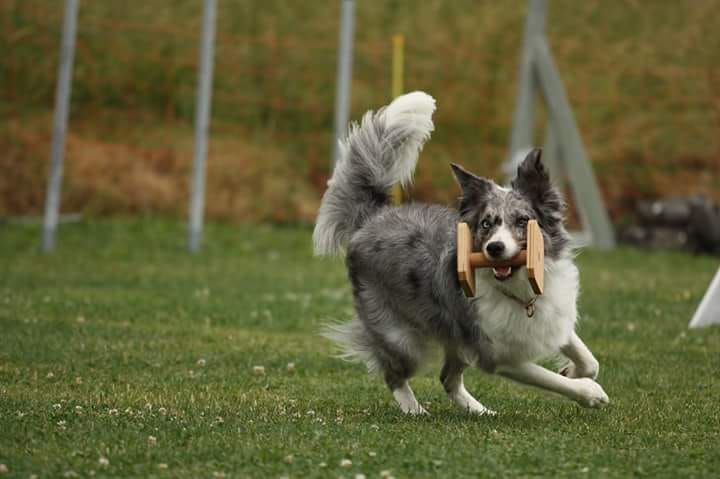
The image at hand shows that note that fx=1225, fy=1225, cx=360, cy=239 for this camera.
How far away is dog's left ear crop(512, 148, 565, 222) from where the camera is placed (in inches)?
254

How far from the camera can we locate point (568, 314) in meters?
6.61

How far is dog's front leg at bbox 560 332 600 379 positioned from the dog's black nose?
90 centimetres

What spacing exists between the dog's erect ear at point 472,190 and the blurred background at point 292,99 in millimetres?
14319

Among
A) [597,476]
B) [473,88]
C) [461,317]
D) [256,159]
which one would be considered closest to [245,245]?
[256,159]

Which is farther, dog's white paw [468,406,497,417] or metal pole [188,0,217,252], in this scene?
metal pole [188,0,217,252]

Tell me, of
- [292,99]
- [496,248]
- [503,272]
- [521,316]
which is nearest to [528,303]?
[521,316]

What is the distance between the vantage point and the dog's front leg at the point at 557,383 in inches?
256

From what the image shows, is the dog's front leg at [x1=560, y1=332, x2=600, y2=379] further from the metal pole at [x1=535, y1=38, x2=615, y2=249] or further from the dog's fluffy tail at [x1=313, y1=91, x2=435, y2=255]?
the metal pole at [x1=535, y1=38, x2=615, y2=249]

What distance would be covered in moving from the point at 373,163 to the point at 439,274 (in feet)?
3.40

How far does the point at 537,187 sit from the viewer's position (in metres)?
6.48

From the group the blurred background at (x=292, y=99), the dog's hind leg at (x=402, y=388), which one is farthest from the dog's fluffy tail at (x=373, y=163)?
the blurred background at (x=292, y=99)

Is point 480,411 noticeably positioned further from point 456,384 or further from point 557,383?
point 557,383

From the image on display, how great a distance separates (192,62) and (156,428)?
16941 millimetres

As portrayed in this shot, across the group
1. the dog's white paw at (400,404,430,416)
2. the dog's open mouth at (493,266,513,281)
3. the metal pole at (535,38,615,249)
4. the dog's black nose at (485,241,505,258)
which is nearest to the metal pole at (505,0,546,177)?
the metal pole at (535,38,615,249)
